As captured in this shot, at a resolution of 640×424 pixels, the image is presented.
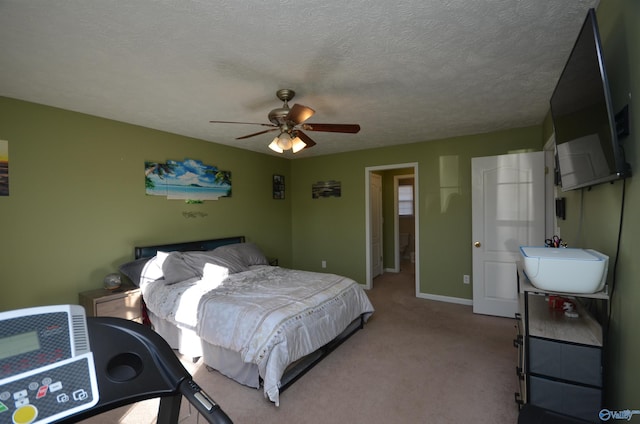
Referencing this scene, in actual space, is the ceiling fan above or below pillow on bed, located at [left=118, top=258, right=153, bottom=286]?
above

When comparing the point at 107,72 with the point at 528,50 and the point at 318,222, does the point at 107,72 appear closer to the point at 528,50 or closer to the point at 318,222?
the point at 528,50

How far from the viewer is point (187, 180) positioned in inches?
161

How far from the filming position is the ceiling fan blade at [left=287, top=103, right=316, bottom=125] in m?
2.19

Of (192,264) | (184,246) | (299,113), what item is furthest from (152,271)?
(299,113)

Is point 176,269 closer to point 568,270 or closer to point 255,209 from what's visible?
point 255,209

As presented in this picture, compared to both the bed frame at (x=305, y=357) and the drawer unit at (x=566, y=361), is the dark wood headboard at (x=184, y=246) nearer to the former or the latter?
the bed frame at (x=305, y=357)

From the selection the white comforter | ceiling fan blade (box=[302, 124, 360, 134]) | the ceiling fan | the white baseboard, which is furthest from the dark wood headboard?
the white baseboard

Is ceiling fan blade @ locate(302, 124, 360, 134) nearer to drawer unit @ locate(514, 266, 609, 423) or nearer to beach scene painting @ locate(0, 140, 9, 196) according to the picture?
drawer unit @ locate(514, 266, 609, 423)

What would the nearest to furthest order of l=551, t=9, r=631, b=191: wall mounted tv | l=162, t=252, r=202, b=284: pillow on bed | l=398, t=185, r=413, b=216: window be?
l=551, t=9, r=631, b=191: wall mounted tv, l=162, t=252, r=202, b=284: pillow on bed, l=398, t=185, r=413, b=216: window

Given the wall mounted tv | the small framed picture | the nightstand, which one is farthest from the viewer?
the small framed picture

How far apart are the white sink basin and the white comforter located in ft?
5.55

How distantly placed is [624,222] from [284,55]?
6.75ft

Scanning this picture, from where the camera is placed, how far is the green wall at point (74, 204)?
2709 millimetres

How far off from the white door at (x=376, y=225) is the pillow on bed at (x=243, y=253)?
252 centimetres
